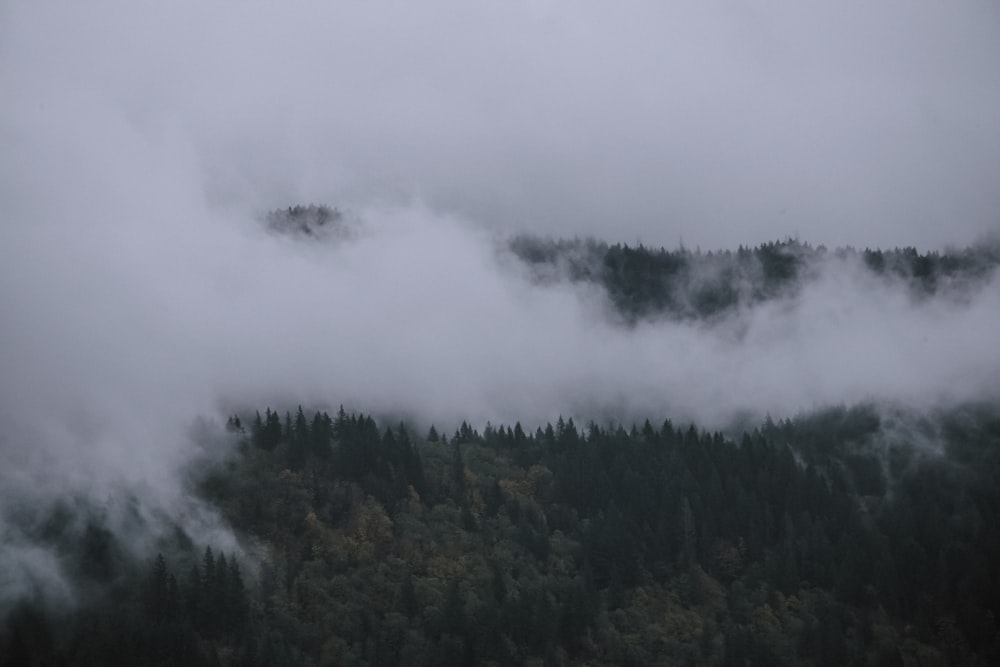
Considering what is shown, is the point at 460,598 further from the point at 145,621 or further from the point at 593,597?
the point at 145,621

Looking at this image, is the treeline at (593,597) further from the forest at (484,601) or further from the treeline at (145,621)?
the treeline at (145,621)

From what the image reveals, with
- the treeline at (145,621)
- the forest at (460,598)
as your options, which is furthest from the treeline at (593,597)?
the treeline at (145,621)

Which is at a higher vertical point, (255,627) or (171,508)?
(171,508)

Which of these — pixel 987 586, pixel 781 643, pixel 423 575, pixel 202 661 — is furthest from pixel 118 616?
pixel 987 586

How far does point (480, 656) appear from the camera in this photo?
17375 cm

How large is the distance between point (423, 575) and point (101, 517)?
133ft

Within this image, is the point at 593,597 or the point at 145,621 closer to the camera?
the point at 145,621

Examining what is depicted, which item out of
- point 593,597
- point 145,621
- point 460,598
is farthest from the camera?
point 593,597

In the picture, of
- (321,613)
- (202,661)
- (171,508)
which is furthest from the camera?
(171,508)

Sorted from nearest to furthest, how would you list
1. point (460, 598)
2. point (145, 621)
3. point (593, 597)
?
1. point (145, 621)
2. point (460, 598)
3. point (593, 597)

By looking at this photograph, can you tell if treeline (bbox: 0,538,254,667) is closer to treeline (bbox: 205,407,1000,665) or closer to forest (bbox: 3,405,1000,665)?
forest (bbox: 3,405,1000,665)

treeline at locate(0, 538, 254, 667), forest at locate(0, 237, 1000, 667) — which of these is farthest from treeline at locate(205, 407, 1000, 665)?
treeline at locate(0, 538, 254, 667)

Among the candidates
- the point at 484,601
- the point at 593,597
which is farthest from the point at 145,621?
the point at 593,597

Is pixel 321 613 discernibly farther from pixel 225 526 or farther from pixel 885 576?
pixel 885 576
